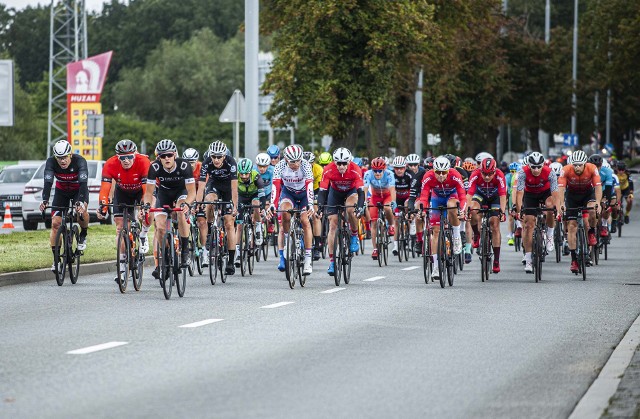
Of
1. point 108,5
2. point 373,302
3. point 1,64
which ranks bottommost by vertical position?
point 373,302

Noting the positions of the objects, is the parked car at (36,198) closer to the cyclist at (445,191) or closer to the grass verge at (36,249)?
the grass verge at (36,249)

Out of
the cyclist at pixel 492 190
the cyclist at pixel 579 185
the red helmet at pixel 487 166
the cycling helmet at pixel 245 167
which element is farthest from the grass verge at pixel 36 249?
the cyclist at pixel 579 185

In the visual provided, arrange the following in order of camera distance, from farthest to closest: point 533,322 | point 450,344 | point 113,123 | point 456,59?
1. point 113,123
2. point 456,59
3. point 533,322
4. point 450,344

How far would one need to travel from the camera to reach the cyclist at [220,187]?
19750 millimetres

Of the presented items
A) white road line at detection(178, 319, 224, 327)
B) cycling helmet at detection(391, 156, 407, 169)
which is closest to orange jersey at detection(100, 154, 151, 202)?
white road line at detection(178, 319, 224, 327)

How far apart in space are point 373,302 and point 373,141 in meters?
37.7

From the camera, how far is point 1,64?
2733cm

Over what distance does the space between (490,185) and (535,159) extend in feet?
2.62

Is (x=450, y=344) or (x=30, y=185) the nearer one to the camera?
(x=450, y=344)

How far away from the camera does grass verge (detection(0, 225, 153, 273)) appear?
2080 centimetres

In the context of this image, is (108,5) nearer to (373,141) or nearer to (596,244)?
(373,141)

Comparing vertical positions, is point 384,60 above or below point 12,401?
above

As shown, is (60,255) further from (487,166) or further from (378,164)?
(378,164)

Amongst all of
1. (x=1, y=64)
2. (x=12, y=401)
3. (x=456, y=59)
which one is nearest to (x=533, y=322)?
(x=12, y=401)
